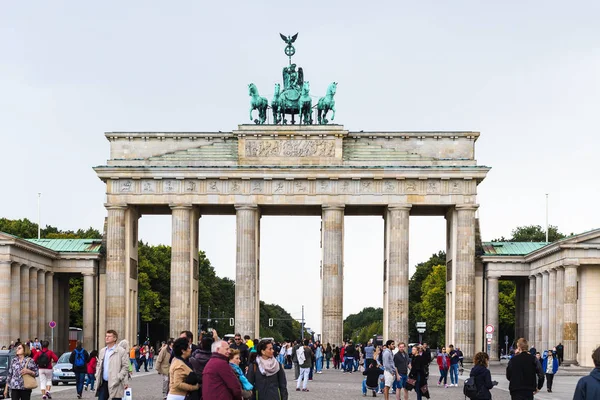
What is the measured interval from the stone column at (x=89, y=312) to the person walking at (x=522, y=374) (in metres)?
65.5

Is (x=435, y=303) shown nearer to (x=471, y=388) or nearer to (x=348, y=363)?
(x=348, y=363)

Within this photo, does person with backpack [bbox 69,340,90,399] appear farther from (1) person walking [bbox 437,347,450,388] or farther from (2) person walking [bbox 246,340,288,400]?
(2) person walking [bbox 246,340,288,400]

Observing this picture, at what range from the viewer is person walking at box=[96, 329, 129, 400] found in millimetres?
25797

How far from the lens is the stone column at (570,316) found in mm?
72375

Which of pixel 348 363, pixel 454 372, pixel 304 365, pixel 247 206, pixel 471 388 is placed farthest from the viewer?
pixel 247 206

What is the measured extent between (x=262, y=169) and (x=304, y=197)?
367 cm

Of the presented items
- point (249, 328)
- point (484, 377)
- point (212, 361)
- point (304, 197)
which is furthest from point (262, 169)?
point (212, 361)

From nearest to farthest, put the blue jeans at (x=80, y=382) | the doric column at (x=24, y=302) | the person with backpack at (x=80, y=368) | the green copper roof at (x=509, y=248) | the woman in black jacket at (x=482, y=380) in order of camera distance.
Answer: the woman in black jacket at (x=482, y=380) → the blue jeans at (x=80, y=382) → the person with backpack at (x=80, y=368) → the doric column at (x=24, y=302) → the green copper roof at (x=509, y=248)

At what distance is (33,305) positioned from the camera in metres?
83.6

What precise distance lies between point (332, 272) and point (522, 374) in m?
63.0


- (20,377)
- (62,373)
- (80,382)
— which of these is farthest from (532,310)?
(20,377)

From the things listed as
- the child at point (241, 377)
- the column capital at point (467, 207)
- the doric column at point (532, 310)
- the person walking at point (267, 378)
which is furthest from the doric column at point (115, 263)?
the child at point (241, 377)

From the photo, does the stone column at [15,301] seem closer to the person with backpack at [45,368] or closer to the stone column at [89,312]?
the stone column at [89,312]

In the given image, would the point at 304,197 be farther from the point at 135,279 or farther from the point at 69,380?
the point at 69,380
